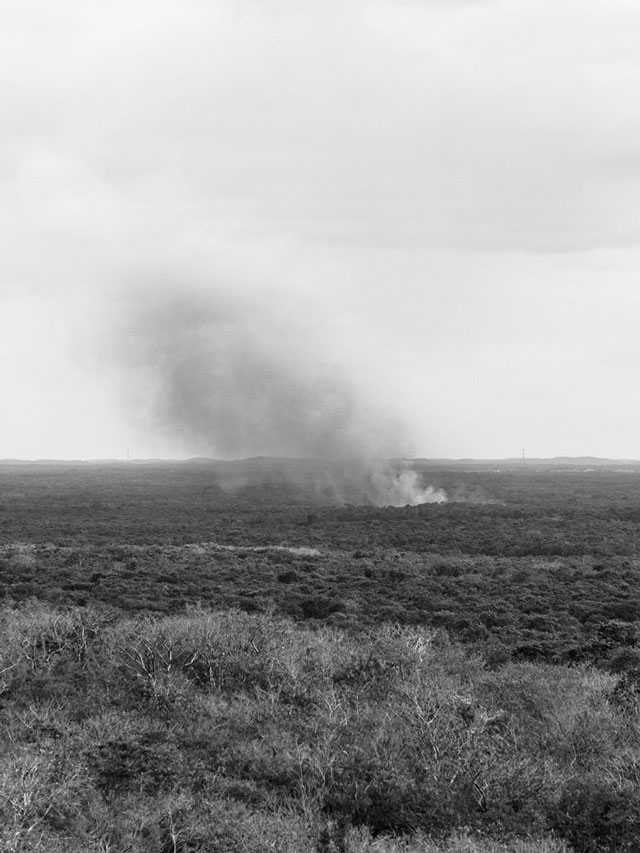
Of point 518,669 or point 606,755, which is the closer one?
point 606,755

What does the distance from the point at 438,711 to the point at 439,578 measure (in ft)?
57.5

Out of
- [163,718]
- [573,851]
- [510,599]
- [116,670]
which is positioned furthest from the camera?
[510,599]

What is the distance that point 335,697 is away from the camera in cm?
1327

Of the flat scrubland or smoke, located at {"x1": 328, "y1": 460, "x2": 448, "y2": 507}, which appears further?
smoke, located at {"x1": 328, "y1": 460, "x2": 448, "y2": 507}

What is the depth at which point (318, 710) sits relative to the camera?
499 inches

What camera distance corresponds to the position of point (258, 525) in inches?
1962

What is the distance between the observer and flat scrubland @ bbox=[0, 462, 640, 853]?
29.9ft

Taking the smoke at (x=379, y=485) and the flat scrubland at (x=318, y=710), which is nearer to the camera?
the flat scrubland at (x=318, y=710)

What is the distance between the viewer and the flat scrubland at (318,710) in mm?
9102

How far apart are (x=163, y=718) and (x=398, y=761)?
14.3ft

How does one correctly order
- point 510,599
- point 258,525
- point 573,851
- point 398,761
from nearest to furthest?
1. point 573,851
2. point 398,761
3. point 510,599
4. point 258,525

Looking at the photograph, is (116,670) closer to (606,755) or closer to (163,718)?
(163,718)

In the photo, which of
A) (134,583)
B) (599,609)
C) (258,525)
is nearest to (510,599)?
(599,609)

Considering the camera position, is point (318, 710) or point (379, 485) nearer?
point (318, 710)
